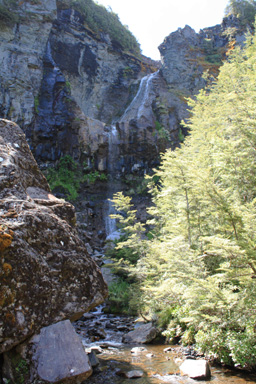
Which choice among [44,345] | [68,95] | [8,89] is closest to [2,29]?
[8,89]

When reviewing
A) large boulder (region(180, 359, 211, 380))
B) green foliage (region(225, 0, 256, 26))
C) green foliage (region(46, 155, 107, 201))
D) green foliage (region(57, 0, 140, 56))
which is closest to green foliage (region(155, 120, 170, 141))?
green foliage (region(46, 155, 107, 201))

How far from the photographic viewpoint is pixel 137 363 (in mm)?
6090

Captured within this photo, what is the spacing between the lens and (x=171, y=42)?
111 ft

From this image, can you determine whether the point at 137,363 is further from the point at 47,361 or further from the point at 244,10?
the point at 244,10

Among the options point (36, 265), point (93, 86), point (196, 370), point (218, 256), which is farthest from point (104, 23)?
point (196, 370)

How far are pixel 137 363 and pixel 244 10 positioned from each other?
40204 millimetres

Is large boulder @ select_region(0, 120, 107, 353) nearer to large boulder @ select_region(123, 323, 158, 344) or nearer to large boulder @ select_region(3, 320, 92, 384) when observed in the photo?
large boulder @ select_region(3, 320, 92, 384)

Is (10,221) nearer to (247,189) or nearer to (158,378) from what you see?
(158,378)

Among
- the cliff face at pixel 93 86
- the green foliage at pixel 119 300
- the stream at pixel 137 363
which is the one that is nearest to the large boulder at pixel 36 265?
the stream at pixel 137 363

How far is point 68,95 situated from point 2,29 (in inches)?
310

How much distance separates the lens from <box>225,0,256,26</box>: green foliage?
104ft

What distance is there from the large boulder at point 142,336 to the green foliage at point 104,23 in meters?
34.9

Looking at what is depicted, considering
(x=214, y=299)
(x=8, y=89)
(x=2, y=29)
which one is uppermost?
(x=2, y=29)

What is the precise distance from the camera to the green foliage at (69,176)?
79.8 feet
